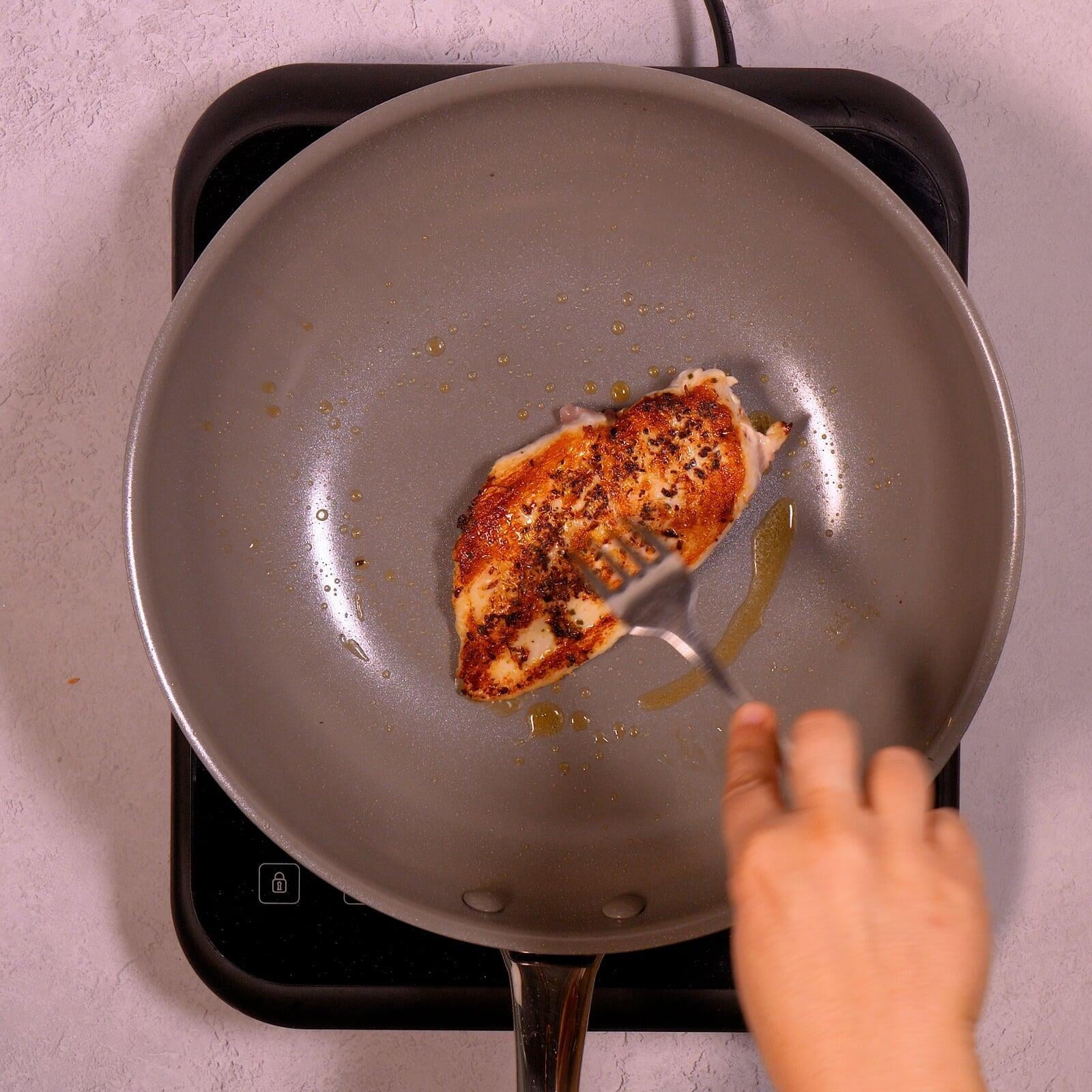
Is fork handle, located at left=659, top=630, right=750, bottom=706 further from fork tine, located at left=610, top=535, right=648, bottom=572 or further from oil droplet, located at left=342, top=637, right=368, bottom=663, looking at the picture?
oil droplet, located at left=342, top=637, right=368, bottom=663

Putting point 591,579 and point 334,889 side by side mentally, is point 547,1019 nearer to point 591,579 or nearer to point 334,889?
point 334,889

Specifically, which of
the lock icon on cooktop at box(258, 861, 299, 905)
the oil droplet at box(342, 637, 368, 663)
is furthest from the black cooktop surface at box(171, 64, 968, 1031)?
the oil droplet at box(342, 637, 368, 663)

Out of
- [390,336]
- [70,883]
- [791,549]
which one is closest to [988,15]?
[791,549]

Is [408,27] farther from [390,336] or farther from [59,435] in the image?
[59,435]

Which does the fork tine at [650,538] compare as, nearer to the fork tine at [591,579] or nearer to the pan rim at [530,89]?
the fork tine at [591,579]

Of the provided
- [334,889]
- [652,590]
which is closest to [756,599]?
[652,590]

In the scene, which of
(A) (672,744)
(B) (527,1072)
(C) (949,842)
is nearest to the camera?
(C) (949,842)

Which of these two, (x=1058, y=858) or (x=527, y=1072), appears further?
(x=1058, y=858)

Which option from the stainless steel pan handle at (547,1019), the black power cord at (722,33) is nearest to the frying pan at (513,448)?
the stainless steel pan handle at (547,1019)
